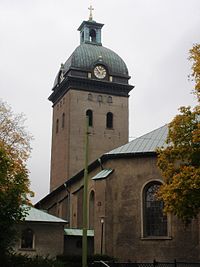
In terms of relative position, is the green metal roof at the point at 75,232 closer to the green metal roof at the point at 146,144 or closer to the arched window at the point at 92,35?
the green metal roof at the point at 146,144

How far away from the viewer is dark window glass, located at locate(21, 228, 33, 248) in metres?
36.1

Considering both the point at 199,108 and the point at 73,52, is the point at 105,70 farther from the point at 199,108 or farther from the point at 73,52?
the point at 199,108

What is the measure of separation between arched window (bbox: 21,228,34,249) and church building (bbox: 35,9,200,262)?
2.79 m

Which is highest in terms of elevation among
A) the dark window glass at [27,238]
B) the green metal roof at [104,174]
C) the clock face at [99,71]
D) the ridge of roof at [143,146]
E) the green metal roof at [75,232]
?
the clock face at [99,71]

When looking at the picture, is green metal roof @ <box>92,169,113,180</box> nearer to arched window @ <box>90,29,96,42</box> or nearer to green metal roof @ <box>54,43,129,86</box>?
green metal roof @ <box>54,43,129,86</box>

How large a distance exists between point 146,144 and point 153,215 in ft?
16.6

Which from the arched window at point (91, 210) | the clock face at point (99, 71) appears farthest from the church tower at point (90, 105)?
the arched window at point (91, 210)

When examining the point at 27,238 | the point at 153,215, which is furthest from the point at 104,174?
the point at 27,238

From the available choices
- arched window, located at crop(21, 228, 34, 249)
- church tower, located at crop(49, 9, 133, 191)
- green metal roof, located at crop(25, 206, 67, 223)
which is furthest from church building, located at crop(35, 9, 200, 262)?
arched window, located at crop(21, 228, 34, 249)

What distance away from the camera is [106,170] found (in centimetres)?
3719

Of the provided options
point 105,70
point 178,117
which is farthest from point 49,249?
point 105,70

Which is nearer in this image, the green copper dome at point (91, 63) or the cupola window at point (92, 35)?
the green copper dome at point (91, 63)

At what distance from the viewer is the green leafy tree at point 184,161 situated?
23.0 meters

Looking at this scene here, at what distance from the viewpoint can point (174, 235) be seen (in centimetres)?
3306
